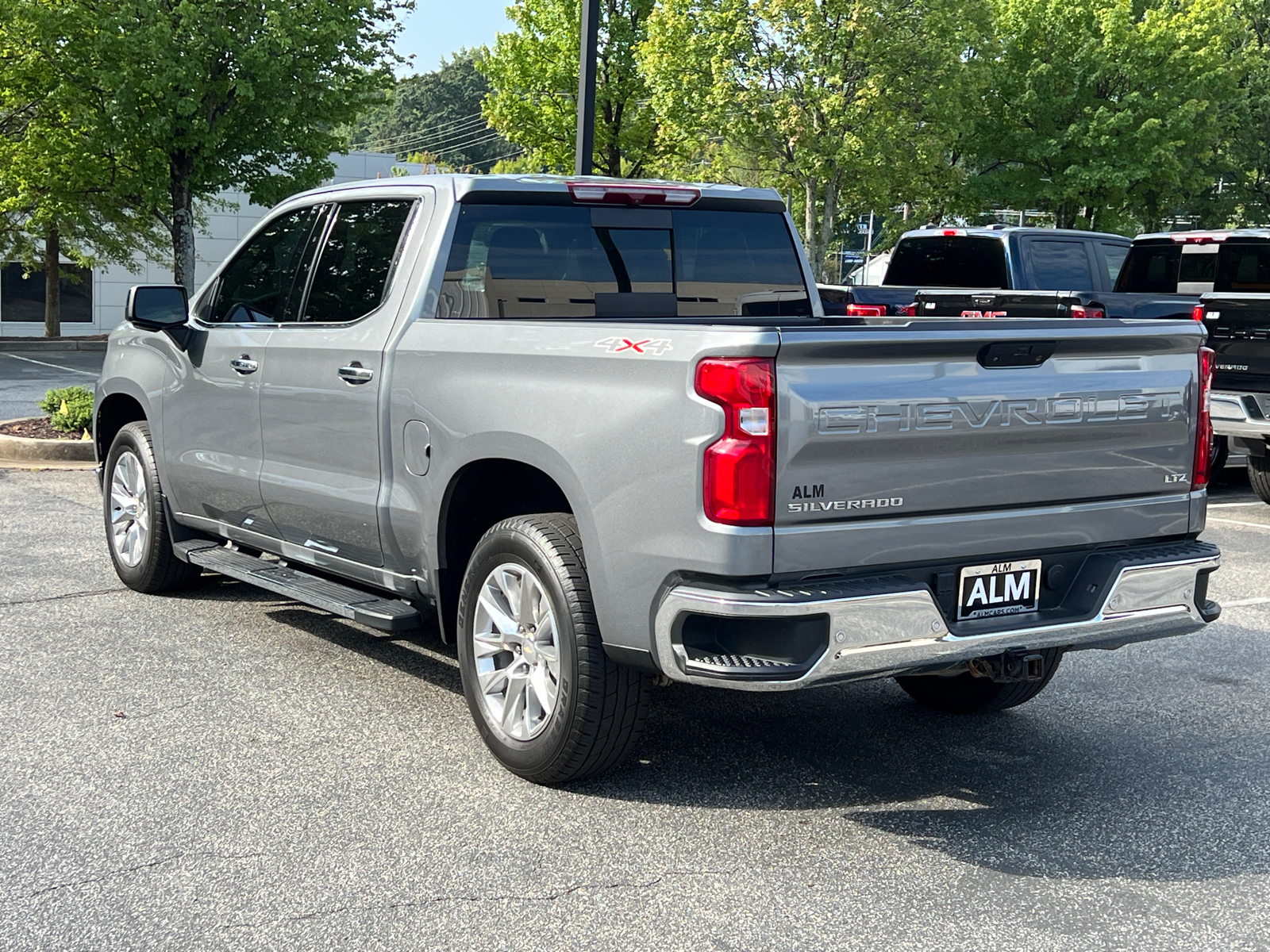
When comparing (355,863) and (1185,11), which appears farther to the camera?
(1185,11)

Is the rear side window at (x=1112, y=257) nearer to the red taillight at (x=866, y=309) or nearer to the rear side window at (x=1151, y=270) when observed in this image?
the rear side window at (x=1151, y=270)

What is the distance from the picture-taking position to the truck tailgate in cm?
389

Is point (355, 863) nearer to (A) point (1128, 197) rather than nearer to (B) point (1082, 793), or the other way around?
(B) point (1082, 793)

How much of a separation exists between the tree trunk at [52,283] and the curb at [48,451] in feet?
67.3

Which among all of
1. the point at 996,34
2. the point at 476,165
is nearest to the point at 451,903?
the point at 996,34

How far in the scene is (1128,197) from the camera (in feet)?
113

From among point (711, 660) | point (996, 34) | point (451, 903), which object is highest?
point (996, 34)

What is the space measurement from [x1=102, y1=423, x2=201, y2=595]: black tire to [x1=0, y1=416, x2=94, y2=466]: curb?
17.0 ft

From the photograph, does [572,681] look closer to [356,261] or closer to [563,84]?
[356,261]

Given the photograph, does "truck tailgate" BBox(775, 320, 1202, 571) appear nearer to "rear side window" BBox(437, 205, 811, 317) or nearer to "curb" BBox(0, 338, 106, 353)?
"rear side window" BBox(437, 205, 811, 317)

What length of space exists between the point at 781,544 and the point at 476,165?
114 meters

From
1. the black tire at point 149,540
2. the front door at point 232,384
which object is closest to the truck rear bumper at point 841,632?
the front door at point 232,384

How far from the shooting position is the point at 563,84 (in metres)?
31.6

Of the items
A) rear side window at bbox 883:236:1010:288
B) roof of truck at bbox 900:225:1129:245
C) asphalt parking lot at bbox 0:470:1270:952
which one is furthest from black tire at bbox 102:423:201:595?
roof of truck at bbox 900:225:1129:245
